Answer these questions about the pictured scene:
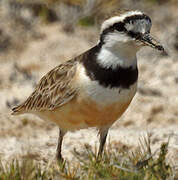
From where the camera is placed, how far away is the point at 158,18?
35.2 ft

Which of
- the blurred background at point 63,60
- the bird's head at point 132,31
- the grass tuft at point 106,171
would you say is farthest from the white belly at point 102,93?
the blurred background at point 63,60

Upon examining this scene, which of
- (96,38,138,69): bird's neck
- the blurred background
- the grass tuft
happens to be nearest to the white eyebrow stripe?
(96,38,138,69): bird's neck

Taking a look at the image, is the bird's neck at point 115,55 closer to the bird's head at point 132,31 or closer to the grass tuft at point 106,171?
the bird's head at point 132,31

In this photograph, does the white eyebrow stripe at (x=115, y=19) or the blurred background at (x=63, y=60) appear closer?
the white eyebrow stripe at (x=115, y=19)

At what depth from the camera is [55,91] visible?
4.81m

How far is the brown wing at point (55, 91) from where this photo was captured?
4562 millimetres

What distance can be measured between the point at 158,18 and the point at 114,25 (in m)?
6.65

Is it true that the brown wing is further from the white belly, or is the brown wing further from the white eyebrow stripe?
the white eyebrow stripe

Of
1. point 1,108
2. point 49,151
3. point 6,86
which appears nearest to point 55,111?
point 49,151

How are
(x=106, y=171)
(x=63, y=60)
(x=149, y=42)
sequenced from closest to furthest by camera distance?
(x=106, y=171)
(x=149, y=42)
(x=63, y=60)

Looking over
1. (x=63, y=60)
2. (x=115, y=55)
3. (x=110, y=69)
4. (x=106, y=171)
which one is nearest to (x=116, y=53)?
(x=115, y=55)

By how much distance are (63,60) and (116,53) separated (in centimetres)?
470

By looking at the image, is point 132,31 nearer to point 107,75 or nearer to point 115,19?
point 115,19

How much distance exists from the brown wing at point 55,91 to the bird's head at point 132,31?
54cm
